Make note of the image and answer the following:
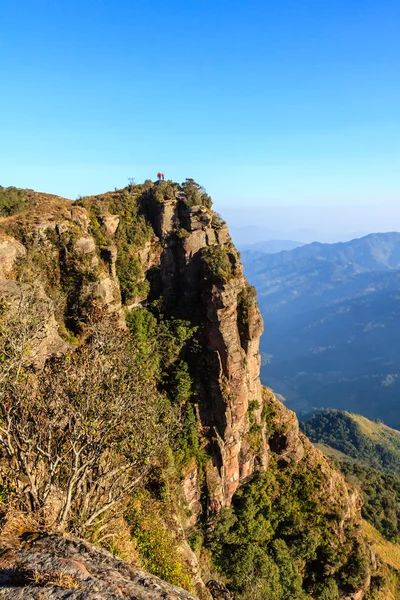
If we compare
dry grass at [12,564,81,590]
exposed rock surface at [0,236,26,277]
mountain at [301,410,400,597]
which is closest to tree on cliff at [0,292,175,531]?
dry grass at [12,564,81,590]

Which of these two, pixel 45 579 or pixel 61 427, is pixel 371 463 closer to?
pixel 61 427

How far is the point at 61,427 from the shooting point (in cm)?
1662

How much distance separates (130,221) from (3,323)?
25.4m

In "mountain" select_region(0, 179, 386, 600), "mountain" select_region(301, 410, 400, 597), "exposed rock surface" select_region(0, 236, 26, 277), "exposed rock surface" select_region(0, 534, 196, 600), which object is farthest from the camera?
"mountain" select_region(301, 410, 400, 597)

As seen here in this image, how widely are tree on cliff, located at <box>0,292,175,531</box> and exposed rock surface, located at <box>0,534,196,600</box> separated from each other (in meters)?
2.33

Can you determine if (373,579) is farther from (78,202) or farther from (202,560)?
(78,202)

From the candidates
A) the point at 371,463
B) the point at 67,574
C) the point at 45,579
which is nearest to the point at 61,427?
the point at 67,574

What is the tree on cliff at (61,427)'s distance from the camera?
14.4 metres

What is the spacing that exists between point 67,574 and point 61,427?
765 cm

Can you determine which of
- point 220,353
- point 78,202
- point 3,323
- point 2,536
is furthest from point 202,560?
point 78,202

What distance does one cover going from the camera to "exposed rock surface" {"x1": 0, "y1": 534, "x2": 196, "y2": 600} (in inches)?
351

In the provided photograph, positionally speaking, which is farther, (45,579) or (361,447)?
(361,447)

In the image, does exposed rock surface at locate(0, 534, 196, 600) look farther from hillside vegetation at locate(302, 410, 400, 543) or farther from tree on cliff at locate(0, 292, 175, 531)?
hillside vegetation at locate(302, 410, 400, 543)

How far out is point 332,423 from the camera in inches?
6053
